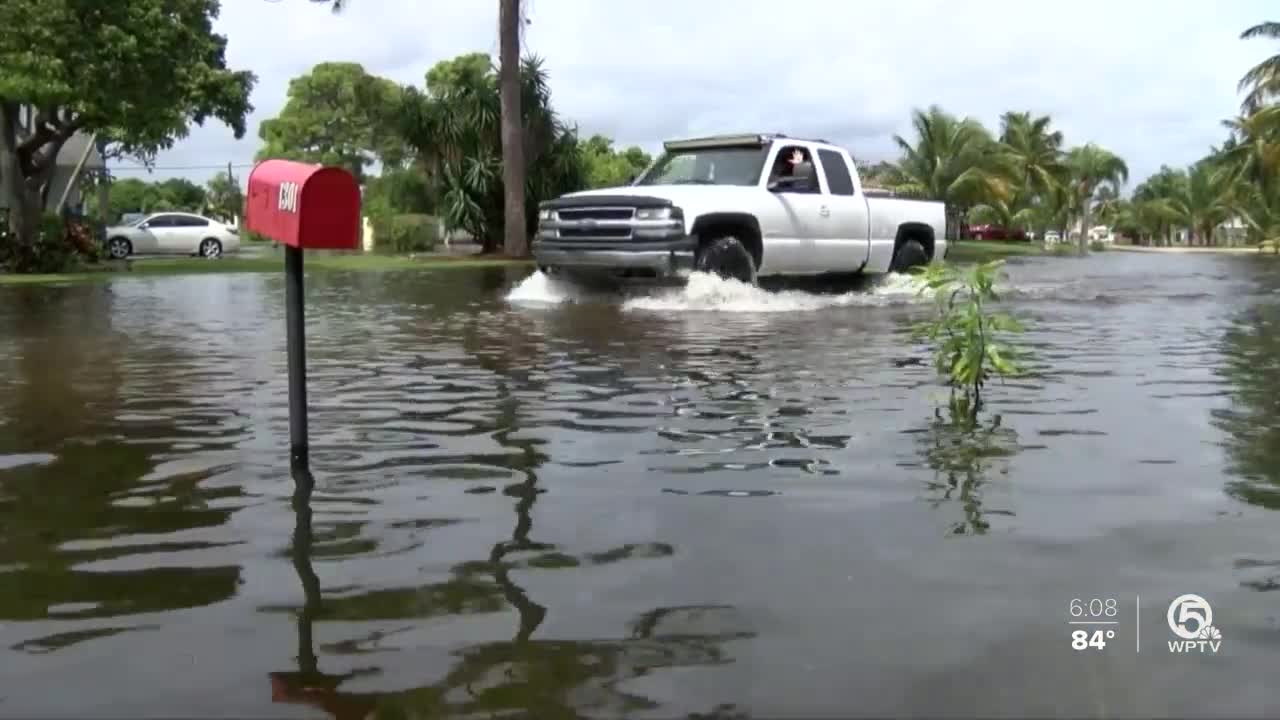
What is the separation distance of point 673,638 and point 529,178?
30060 mm

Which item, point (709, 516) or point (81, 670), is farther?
point (709, 516)

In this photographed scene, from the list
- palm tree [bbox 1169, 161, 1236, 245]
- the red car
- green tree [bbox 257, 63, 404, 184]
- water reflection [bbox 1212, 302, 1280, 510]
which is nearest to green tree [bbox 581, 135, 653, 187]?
green tree [bbox 257, 63, 404, 184]

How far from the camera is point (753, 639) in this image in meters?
2.84

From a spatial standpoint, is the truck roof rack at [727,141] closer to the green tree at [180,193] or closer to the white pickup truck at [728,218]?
the white pickup truck at [728,218]

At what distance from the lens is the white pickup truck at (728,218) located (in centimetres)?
1254

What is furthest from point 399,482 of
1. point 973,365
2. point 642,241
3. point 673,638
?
point 642,241

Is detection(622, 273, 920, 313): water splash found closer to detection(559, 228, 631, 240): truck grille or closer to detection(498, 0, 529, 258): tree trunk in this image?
detection(559, 228, 631, 240): truck grille

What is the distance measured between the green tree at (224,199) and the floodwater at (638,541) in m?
72.0

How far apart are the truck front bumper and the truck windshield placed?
1.39m

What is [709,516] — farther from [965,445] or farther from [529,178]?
[529,178]

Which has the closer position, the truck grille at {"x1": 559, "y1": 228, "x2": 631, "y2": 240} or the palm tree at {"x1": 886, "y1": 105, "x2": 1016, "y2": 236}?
the truck grille at {"x1": 559, "y1": 228, "x2": 631, "y2": 240}

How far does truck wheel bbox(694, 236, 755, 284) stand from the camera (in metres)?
12.8

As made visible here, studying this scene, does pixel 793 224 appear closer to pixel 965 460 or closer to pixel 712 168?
pixel 712 168

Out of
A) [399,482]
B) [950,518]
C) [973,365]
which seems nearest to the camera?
[950,518]
